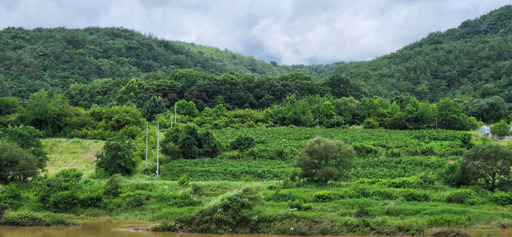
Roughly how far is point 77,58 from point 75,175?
84.7m

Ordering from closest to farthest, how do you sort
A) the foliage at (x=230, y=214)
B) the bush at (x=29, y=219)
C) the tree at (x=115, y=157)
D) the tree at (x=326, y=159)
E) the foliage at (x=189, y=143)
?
the foliage at (x=230, y=214) < the bush at (x=29, y=219) < the tree at (x=326, y=159) < the tree at (x=115, y=157) < the foliage at (x=189, y=143)

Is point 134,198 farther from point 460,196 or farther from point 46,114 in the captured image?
point 46,114

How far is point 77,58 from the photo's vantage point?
115m

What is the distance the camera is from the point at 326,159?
3403 centimetres

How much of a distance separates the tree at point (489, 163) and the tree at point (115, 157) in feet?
86.4

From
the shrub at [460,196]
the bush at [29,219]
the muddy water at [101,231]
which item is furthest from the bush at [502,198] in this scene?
the bush at [29,219]

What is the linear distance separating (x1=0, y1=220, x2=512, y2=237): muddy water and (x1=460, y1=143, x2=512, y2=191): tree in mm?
6133

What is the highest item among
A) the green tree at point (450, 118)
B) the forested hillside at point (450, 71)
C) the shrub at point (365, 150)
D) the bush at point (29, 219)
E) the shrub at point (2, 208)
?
the forested hillside at point (450, 71)

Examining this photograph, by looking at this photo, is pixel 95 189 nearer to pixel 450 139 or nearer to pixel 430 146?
pixel 430 146

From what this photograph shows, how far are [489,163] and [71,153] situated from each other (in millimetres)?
39732

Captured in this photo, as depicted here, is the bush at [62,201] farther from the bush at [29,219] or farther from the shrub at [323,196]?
the shrub at [323,196]

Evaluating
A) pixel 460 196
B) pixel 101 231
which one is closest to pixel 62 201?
pixel 101 231

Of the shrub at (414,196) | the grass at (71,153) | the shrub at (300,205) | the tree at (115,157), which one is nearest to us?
the shrub at (300,205)

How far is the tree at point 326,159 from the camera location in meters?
33.7
